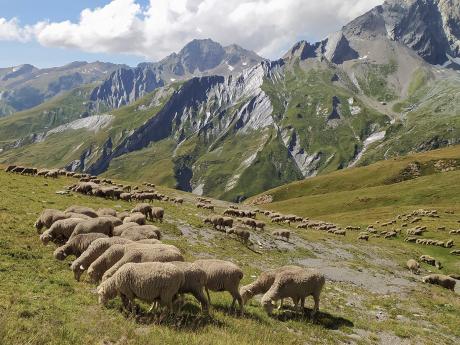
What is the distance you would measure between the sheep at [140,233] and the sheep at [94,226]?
3.52 ft

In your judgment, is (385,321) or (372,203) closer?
(385,321)

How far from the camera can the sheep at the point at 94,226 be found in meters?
24.4

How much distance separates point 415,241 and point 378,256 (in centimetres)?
2058

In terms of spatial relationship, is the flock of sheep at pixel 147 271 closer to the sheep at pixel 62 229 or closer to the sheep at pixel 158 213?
the sheep at pixel 62 229

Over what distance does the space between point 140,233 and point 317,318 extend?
11716 mm

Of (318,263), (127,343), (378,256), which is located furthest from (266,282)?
(378,256)

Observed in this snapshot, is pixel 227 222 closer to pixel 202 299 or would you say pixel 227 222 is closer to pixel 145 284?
pixel 202 299

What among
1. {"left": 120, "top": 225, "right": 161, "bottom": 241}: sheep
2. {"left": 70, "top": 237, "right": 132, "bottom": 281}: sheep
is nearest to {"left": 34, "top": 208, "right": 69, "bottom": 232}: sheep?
{"left": 120, "top": 225, "right": 161, "bottom": 241}: sheep

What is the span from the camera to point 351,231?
274 feet

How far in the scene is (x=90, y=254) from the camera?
64.8 ft

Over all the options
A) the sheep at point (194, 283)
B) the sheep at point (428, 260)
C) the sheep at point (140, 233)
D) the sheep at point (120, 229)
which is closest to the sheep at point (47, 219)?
the sheep at point (120, 229)

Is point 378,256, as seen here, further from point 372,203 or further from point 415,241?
point 372,203

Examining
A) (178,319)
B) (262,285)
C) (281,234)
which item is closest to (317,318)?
(262,285)

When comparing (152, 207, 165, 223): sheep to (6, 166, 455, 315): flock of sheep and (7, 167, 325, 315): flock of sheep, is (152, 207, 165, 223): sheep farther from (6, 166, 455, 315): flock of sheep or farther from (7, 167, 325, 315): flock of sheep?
(7, 167, 325, 315): flock of sheep
